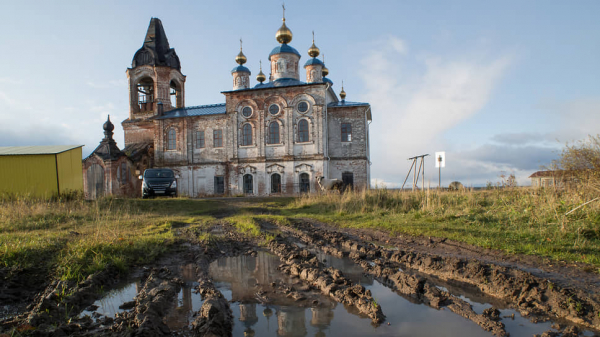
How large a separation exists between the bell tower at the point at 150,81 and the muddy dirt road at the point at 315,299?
29.1 meters

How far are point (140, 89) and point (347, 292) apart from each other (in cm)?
3515

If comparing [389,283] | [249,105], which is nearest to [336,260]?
[389,283]

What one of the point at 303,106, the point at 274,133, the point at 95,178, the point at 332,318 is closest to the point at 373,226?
the point at 332,318

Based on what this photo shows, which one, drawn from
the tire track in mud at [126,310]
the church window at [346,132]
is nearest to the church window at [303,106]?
the church window at [346,132]

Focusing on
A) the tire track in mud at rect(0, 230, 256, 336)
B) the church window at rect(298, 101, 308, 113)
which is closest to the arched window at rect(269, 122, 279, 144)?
the church window at rect(298, 101, 308, 113)

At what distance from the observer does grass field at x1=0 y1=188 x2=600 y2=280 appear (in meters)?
5.84

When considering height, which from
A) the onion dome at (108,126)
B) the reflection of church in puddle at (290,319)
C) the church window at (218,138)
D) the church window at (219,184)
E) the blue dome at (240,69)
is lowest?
the reflection of church in puddle at (290,319)

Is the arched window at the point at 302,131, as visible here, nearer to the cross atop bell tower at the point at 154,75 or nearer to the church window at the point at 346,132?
the church window at the point at 346,132

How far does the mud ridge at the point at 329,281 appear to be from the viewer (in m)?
3.88

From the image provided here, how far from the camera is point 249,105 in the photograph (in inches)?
1118

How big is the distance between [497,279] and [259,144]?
953 inches

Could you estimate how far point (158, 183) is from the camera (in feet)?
69.8

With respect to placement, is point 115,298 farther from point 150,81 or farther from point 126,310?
point 150,81

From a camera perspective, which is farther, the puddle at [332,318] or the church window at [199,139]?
the church window at [199,139]
